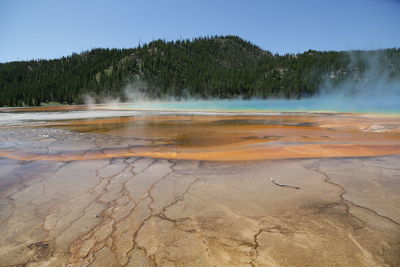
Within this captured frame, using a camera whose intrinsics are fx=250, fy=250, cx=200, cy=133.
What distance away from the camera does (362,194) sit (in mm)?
4492

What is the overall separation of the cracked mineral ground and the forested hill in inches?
3647

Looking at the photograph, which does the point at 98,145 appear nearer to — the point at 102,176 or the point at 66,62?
the point at 102,176

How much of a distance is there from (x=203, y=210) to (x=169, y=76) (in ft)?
406

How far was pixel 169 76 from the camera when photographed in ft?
404

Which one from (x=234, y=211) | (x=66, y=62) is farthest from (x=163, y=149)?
(x=66, y=62)

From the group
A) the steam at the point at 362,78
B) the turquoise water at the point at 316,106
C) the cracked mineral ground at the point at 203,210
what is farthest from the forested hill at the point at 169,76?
the cracked mineral ground at the point at 203,210

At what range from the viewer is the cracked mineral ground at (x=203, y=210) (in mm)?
2928

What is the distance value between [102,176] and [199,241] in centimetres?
369

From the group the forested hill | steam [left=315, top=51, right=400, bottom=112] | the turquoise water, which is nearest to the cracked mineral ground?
the turquoise water

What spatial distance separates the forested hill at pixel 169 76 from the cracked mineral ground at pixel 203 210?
92642mm

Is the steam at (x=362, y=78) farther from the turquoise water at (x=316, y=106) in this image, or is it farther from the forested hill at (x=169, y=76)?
the turquoise water at (x=316, y=106)

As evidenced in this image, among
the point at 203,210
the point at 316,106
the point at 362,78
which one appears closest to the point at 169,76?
the point at 316,106

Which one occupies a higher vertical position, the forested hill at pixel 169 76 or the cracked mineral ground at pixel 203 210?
the forested hill at pixel 169 76

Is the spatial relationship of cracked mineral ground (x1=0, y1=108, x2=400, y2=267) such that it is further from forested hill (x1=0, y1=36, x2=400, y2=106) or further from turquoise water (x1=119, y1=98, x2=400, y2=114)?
forested hill (x1=0, y1=36, x2=400, y2=106)
